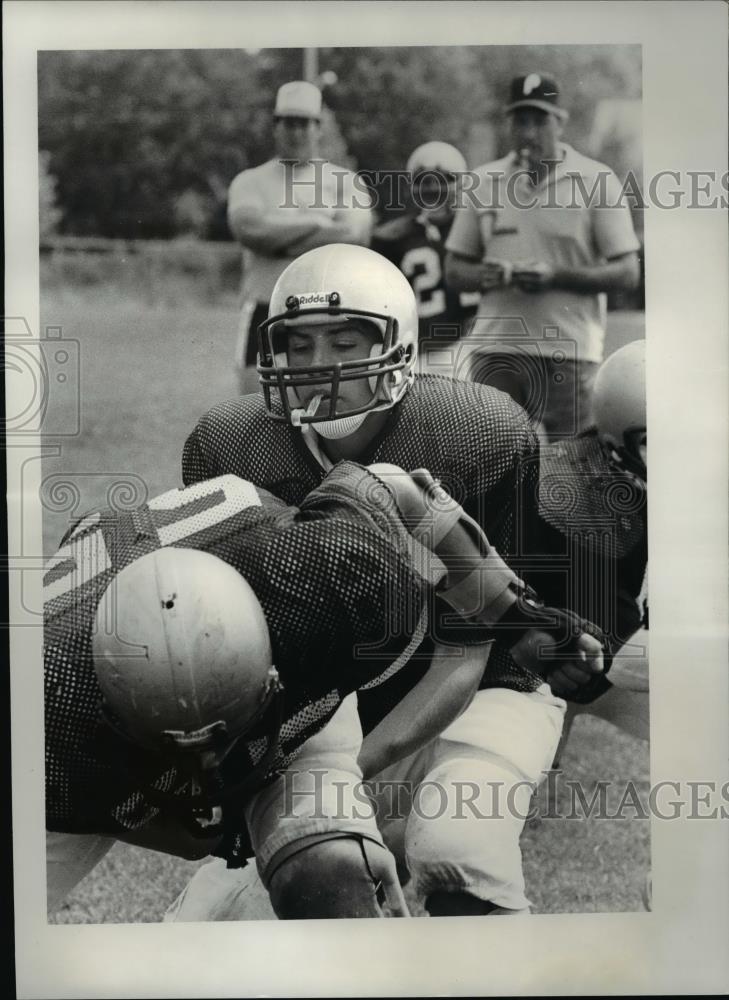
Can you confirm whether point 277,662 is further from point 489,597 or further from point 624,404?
point 624,404

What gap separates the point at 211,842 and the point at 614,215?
1.48 meters

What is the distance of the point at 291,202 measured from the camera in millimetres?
2139

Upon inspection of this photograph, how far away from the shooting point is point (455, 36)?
2.15 metres

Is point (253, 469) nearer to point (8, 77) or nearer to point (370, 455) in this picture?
point (370, 455)

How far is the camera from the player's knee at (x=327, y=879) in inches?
82.9

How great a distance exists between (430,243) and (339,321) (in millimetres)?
249

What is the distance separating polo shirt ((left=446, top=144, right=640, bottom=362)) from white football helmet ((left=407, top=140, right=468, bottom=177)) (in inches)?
1.9

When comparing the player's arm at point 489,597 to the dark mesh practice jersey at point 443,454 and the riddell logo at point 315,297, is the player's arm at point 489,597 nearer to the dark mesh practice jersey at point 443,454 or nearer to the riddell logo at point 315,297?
the dark mesh practice jersey at point 443,454

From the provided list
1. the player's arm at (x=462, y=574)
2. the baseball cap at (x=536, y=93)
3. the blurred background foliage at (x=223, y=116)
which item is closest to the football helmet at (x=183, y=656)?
the player's arm at (x=462, y=574)

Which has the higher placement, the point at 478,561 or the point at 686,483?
the point at 686,483

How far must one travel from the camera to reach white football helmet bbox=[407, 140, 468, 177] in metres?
2.14

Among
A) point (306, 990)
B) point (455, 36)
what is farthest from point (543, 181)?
point (306, 990)

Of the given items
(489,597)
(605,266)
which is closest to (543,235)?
(605,266)

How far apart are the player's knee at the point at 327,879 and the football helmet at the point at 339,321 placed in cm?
83
